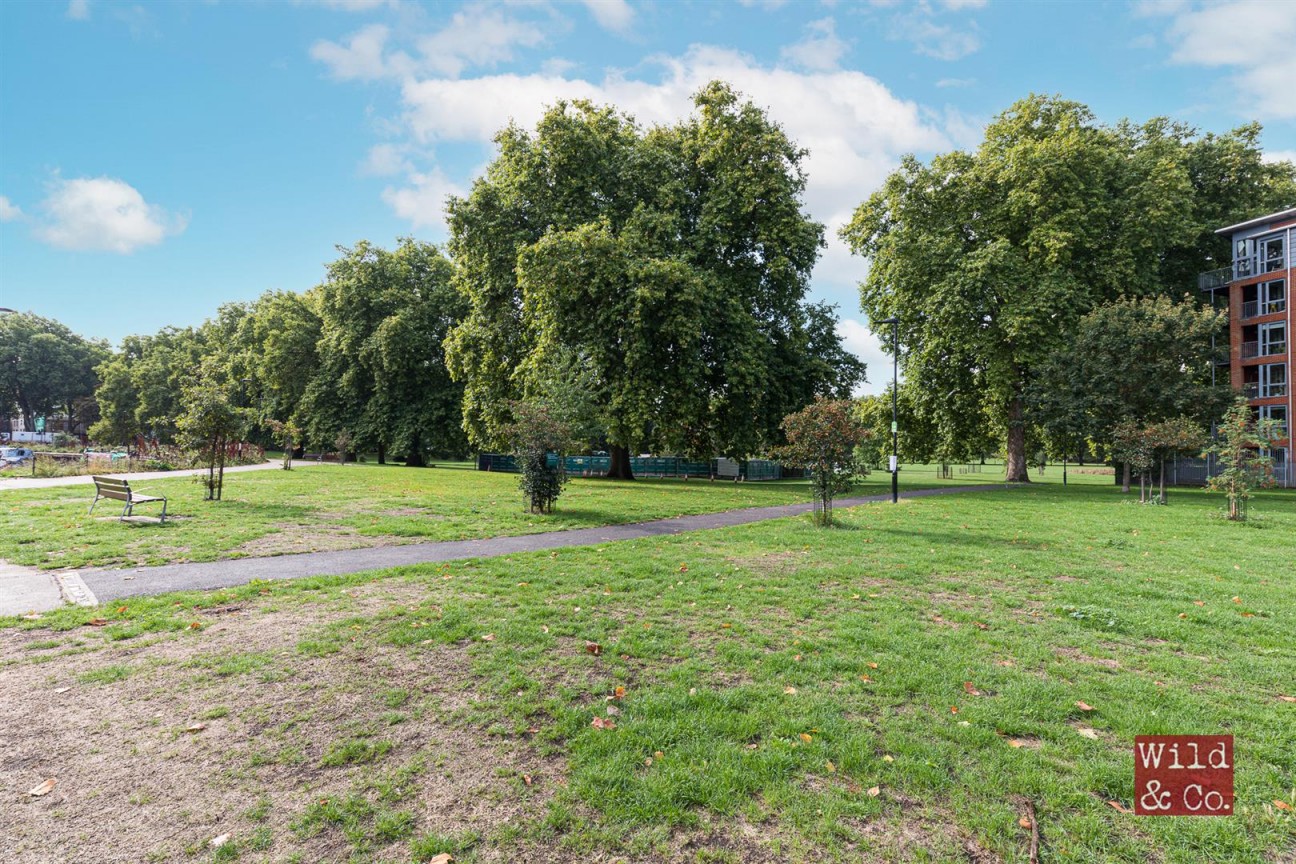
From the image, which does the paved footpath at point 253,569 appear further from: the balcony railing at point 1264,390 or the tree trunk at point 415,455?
the balcony railing at point 1264,390

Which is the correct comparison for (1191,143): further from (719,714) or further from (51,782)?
(51,782)

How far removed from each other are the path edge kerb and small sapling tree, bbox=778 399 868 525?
2.45m

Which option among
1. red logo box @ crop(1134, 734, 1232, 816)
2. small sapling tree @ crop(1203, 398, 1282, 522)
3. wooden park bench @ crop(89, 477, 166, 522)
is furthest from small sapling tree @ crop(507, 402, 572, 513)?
small sapling tree @ crop(1203, 398, 1282, 522)

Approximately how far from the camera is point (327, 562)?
8.55 m

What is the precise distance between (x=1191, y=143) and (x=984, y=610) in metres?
40.8

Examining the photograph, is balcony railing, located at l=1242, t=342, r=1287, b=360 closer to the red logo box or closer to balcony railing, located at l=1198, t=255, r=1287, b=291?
balcony railing, located at l=1198, t=255, r=1287, b=291

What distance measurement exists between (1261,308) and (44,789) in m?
48.6

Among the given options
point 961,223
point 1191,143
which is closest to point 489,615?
point 961,223

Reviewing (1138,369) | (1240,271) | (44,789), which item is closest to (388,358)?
(44,789)

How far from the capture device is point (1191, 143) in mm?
32375

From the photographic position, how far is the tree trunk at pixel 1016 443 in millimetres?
30391

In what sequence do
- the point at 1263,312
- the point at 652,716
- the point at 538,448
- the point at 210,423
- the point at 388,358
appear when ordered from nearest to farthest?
the point at 652,716 < the point at 538,448 < the point at 210,423 < the point at 1263,312 < the point at 388,358

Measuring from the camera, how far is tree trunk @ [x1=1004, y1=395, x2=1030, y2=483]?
3039 centimetres

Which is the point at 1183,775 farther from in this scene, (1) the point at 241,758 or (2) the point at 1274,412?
(2) the point at 1274,412
